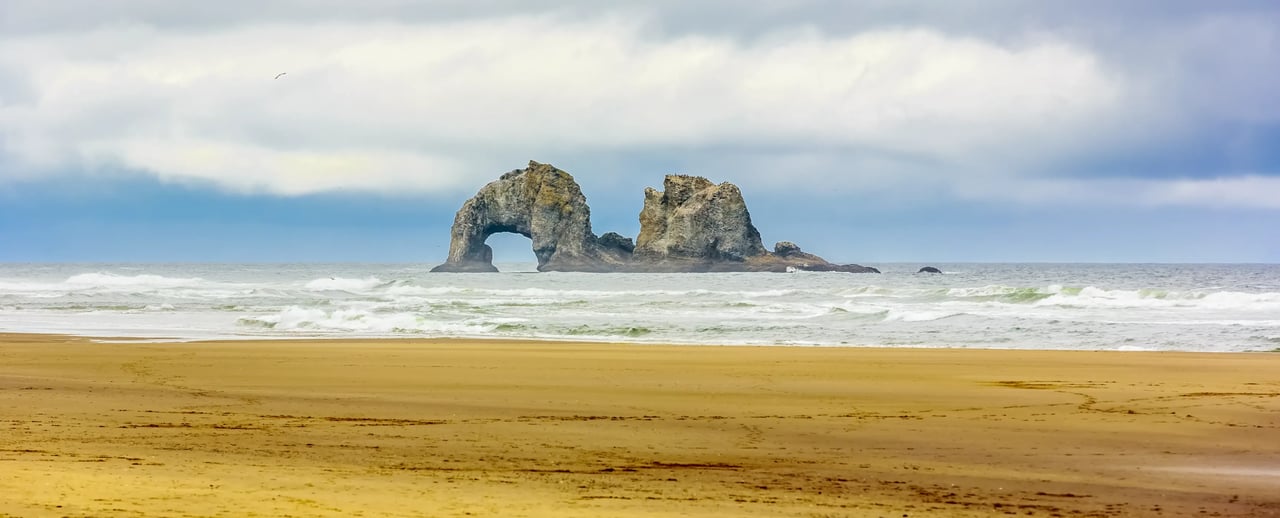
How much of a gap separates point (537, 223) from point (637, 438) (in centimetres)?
8616

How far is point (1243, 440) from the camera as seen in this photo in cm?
891

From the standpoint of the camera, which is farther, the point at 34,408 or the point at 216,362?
the point at 216,362

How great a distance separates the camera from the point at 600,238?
97.8m

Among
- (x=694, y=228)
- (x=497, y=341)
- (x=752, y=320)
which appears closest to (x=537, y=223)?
(x=694, y=228)

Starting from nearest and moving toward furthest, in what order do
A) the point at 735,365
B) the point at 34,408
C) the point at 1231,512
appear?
the point at 1231,512 → the point at 34,408 → the point at 735,365

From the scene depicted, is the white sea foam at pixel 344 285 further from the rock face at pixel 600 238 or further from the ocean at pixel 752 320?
the rock face at pixel 600 238

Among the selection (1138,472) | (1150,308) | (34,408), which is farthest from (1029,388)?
(1150,308)

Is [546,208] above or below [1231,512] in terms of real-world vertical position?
above

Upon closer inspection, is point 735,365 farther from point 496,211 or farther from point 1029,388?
point 496,211

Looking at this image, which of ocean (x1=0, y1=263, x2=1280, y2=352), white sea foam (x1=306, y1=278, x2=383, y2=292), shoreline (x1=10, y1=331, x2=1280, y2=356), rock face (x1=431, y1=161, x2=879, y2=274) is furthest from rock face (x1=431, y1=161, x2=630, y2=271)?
shoreline (x1=10, y1=331, x2=1280, y2=356)

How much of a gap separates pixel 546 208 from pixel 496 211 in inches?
207

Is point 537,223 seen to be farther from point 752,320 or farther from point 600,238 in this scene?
point 752,320

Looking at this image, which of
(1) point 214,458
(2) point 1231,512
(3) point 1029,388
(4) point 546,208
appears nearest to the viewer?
(2) point 1231,512

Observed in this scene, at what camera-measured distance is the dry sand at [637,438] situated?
612cm
